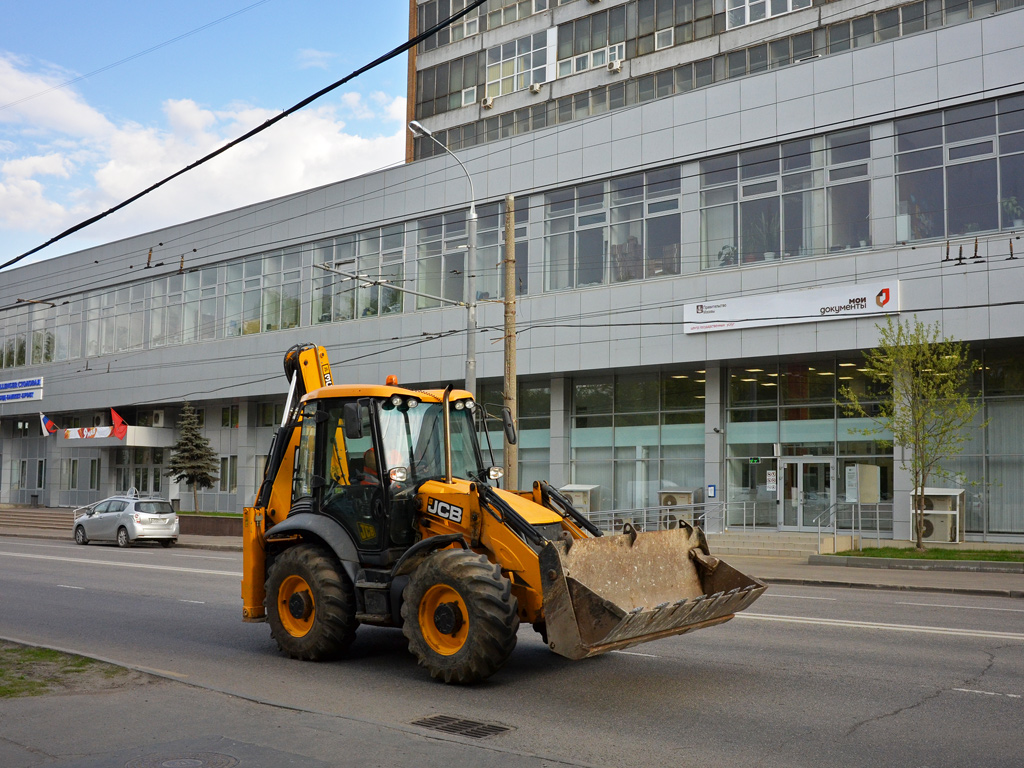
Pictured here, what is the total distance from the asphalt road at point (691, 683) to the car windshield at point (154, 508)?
54.8 ft

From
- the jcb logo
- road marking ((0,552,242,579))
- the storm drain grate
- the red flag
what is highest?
the red flag

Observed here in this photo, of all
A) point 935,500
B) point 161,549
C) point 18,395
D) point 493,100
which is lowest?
point 161,549

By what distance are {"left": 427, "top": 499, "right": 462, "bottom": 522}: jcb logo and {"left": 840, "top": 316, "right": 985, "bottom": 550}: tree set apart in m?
17.3

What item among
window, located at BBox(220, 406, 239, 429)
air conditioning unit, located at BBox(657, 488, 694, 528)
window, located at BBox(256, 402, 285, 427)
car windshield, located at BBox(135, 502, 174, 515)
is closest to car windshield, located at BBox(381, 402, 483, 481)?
air conditioning unit, located at BBox(657, 488, 694, 528)

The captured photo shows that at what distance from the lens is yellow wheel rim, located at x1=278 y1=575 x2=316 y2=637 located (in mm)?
9641

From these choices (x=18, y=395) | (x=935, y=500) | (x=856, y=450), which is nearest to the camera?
(x=935, y=500)

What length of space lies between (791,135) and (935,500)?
36.0 feet

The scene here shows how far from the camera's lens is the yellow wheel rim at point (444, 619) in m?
8.25

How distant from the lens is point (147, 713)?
287 inches

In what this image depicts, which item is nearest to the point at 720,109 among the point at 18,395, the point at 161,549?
the point at 161,549

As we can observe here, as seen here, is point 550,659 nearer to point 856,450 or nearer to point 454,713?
point 454,713

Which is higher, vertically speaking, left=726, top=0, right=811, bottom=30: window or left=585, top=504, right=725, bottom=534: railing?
left=726, top=0, right=811, bottom=30: window

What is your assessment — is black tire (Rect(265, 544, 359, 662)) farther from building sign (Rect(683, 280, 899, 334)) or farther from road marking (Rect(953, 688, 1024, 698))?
building sign (Rect(683, 280, 899, 334))

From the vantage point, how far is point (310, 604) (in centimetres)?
964
